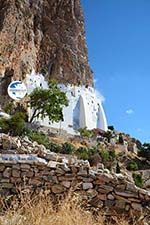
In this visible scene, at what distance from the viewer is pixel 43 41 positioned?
75312 millimetres

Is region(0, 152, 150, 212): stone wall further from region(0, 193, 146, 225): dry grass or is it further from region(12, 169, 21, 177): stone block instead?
region(0, 193, 146, 225): dry grass

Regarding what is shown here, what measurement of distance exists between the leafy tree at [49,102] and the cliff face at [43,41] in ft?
26.4

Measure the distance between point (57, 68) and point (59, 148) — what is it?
132ft

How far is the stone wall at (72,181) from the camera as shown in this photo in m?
7.46

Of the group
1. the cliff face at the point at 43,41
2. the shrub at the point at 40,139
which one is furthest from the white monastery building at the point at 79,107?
the shrub at the point at 40,139

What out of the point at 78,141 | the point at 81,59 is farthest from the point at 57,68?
the point at 78,141

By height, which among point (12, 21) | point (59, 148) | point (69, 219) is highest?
point (12, 21)

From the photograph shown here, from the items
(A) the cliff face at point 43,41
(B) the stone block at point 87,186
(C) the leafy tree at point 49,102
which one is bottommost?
(B) the stone block at point 87,186

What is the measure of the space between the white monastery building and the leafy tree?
902cm

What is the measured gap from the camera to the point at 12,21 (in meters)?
69.0

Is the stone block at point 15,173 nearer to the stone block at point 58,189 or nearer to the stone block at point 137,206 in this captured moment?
the stone block at point 58,189

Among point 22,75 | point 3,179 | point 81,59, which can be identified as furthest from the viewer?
point 81,59

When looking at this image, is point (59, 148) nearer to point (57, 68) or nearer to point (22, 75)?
point (22, 75)

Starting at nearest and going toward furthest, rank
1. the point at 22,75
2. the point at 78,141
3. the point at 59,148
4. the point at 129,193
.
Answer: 1. the point at 129,193
2. the point at 59,148
3. the point at 78,141
4. the point at 22,75
